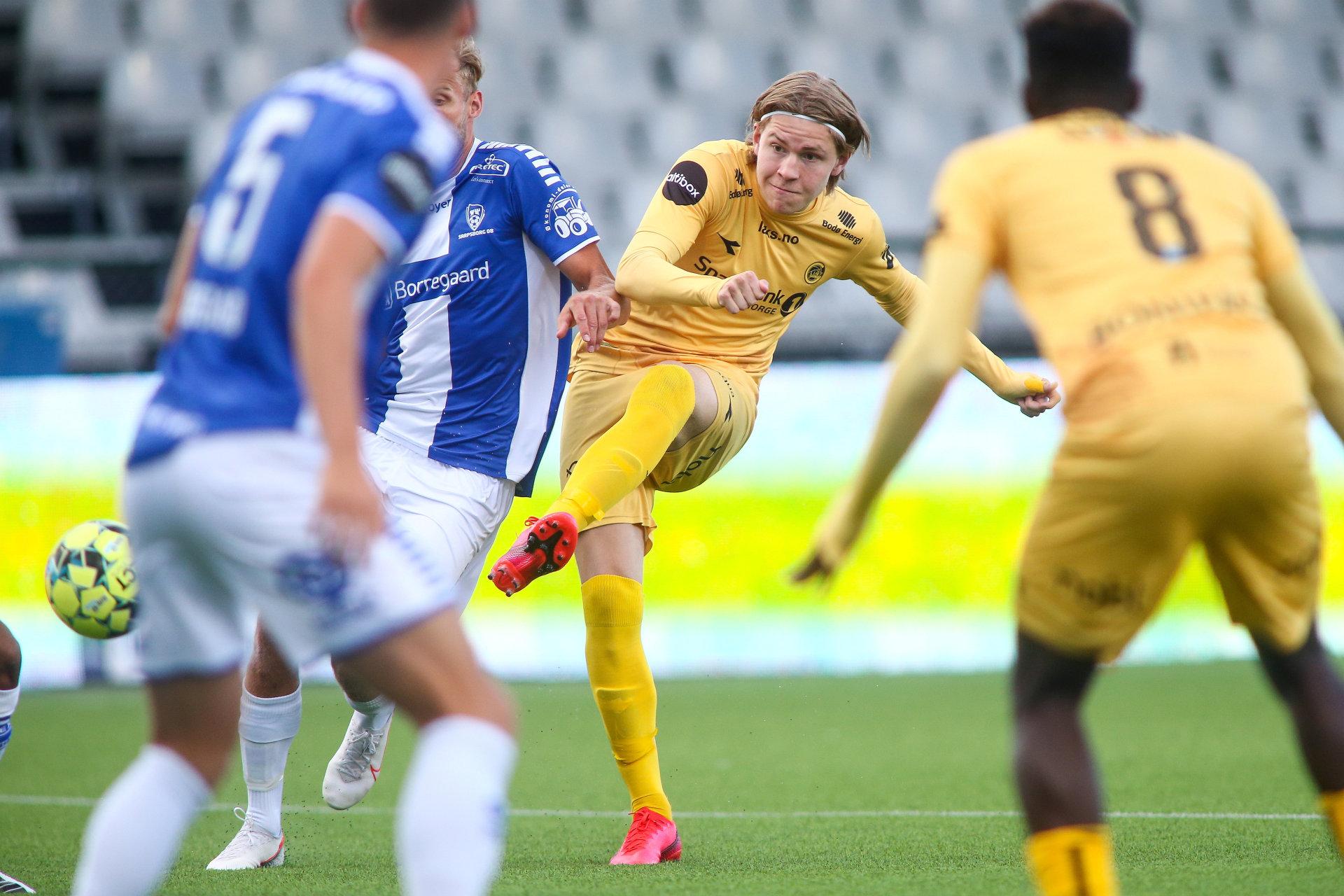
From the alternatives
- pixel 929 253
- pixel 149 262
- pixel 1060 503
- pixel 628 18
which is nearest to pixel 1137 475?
pixel 1060 503

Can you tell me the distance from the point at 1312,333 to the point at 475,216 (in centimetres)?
242

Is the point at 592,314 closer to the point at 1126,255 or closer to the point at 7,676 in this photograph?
the point at 1126,255

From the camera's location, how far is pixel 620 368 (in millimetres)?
4672

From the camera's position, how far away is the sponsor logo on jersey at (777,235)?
4.60 m

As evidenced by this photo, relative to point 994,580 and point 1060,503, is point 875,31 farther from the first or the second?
point 1060,503

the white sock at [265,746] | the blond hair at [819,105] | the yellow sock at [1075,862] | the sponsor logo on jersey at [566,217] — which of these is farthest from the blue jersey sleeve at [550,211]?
the yellow sock at [1075,862]

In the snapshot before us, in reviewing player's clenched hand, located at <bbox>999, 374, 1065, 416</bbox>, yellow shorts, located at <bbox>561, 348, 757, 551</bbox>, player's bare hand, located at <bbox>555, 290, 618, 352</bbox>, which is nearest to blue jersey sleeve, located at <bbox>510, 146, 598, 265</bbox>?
player's bare hand, located at <bbox>555, 290, 618, 352</bbox>

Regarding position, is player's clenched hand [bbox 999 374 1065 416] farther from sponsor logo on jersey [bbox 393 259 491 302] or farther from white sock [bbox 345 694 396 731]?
white sock [bbox 345 694 396 731]

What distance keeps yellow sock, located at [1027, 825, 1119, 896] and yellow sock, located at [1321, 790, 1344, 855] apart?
55 centimetres

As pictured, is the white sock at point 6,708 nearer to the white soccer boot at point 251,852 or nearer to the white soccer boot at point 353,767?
the white soccer boot at point 251,852

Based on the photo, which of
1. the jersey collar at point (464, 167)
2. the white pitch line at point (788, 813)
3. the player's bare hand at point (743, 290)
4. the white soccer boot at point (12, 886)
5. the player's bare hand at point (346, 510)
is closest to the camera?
the player's bare hand at point (346, 510)

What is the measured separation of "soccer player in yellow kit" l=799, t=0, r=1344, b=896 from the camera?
2465 millimetres

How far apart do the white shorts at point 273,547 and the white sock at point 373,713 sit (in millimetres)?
2081

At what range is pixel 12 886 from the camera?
152 inches
